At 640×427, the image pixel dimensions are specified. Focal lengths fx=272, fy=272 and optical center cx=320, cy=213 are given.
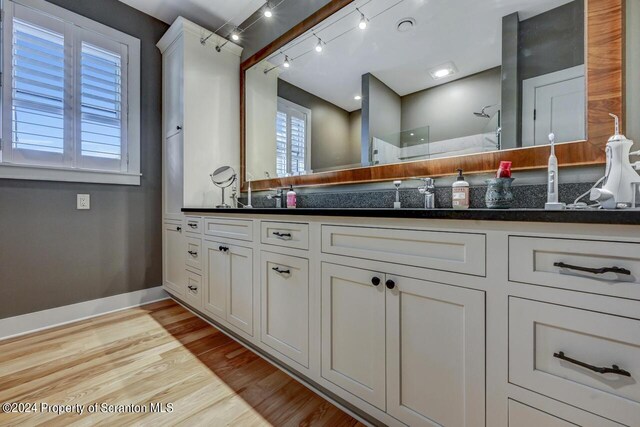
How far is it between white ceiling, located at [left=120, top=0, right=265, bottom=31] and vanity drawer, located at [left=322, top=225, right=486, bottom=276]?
231 centimetres

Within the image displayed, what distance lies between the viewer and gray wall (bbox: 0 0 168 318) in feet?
6.31

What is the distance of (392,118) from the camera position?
1.58 metres

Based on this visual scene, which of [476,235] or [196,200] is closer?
[476,235]

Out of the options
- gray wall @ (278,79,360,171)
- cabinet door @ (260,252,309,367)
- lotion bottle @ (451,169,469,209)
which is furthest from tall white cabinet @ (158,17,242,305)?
lotion bottle @ (451,169,469,209)

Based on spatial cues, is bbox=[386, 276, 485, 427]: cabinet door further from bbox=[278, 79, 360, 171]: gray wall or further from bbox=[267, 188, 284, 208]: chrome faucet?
bbox=[267, 188, 284, 208]: chrome faucet

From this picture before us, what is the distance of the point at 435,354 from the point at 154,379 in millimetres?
1389

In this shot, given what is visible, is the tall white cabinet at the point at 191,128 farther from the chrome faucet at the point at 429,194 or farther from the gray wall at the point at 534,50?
the gray wall at the point at 534,50

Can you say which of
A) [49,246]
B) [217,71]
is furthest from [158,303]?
[217,71]

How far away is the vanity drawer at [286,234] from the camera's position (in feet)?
4.14

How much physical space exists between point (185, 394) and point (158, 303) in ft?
4.94

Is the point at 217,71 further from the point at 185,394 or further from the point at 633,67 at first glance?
the point at 633,67

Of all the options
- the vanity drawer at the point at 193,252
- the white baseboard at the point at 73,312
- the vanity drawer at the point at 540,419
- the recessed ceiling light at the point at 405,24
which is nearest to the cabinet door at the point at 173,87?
the vanity drawer at the point at 193,252

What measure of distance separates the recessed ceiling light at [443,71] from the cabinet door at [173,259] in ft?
7.02

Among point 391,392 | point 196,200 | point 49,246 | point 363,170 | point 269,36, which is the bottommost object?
point 391,392
